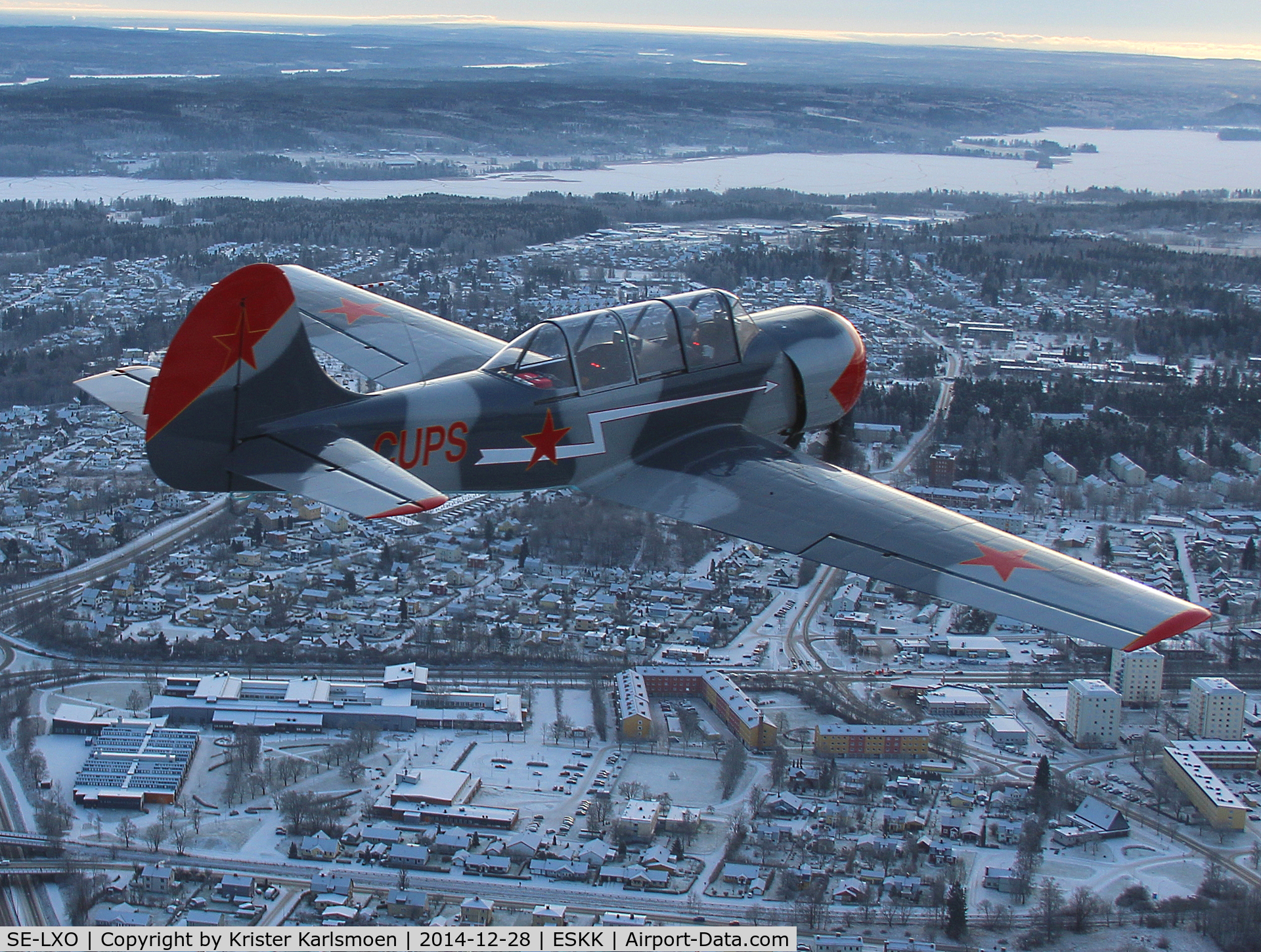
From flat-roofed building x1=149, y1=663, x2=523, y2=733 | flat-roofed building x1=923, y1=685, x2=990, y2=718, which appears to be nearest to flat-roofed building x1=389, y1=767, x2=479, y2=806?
flat-roofed building x1=149, y1=663, x2=523, y2=733

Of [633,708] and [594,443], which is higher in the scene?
[594,443]

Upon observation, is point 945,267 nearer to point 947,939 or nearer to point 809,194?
point 809,194

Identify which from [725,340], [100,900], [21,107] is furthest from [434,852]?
[21,107]

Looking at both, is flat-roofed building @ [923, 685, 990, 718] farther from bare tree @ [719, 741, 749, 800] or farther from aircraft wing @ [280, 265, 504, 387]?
aircraft wing @ [280, 265, 504, 387]

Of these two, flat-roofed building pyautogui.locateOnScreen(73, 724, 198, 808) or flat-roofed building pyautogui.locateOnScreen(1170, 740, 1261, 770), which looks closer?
flat-roofed building pyautogui.locateOnScreen(73, 724, 198, 808)

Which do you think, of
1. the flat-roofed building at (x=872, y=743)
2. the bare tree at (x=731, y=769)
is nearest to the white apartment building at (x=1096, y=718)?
the flat-roofed building at (x=872, y=743)

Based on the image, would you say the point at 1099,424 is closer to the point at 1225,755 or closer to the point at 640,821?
the point at 1225,755

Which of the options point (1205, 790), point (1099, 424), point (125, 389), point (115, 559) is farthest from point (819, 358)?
point (1099, 424)
